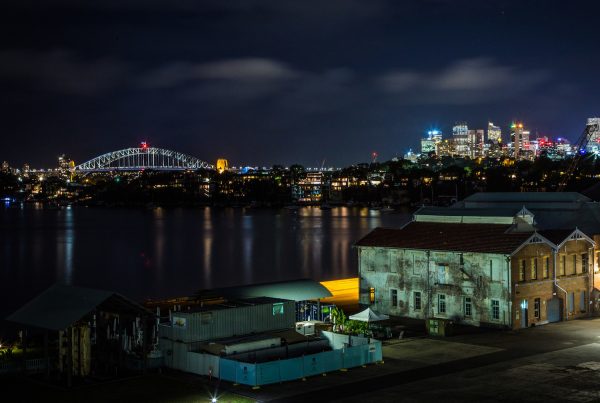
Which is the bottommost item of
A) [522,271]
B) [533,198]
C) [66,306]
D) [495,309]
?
[495,309]

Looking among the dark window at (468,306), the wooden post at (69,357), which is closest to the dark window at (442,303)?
the dark window at (468,306)

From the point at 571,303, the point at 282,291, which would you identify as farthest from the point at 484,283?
the point at 282,291

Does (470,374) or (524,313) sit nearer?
(470,374)

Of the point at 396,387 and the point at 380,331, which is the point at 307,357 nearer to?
the point at 396,387

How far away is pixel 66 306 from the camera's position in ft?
67.1

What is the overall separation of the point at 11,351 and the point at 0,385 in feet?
13.3

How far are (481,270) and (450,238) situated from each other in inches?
84.0

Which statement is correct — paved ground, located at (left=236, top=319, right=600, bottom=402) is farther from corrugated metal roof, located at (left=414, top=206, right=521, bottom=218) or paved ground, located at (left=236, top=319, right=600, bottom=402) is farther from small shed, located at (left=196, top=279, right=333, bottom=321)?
corrugated metal roof, located at (left=414, top=206, right=521, bottom=218)

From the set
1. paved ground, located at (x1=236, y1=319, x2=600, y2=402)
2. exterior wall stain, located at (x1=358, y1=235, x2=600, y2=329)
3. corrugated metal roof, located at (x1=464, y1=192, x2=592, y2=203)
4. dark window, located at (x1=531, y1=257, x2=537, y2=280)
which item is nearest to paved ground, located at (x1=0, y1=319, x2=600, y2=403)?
paved ground, located at (x1=236, y1=319, x2=600, y2=402)

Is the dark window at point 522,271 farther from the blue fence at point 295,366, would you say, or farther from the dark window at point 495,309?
the blue fence at point 295,366

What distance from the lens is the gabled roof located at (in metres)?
27.2

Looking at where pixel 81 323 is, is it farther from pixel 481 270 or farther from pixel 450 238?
pixel 450 238

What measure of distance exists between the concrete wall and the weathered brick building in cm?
4

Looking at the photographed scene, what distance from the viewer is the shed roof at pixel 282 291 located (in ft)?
88.1
